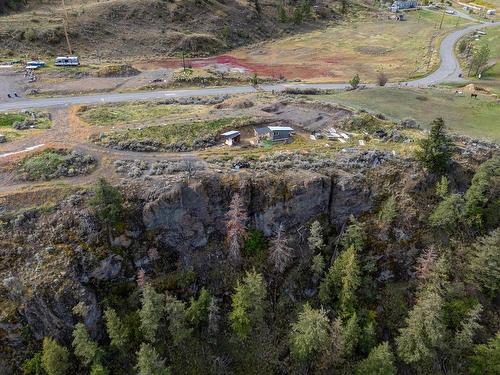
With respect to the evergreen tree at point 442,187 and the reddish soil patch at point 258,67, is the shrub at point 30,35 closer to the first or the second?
the reddish soil patch at point 258,67

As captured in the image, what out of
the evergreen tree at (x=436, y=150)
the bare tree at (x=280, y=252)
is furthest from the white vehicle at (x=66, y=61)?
the evergreen tree at (x=436, y=150)

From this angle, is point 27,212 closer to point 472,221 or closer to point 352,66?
point 472,221

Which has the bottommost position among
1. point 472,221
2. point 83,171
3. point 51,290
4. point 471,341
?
point 471,341

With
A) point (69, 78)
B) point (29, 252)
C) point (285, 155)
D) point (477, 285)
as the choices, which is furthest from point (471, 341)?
point (69, 78)

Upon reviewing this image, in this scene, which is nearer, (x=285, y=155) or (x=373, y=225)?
(x=373, y=225)

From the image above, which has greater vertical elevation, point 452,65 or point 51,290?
point 452,65

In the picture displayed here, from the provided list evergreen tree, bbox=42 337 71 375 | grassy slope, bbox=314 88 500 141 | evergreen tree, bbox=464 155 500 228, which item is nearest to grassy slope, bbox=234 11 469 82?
grassy slope, bbox=314 88 500 141

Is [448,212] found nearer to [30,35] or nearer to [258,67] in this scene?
[258,67]
